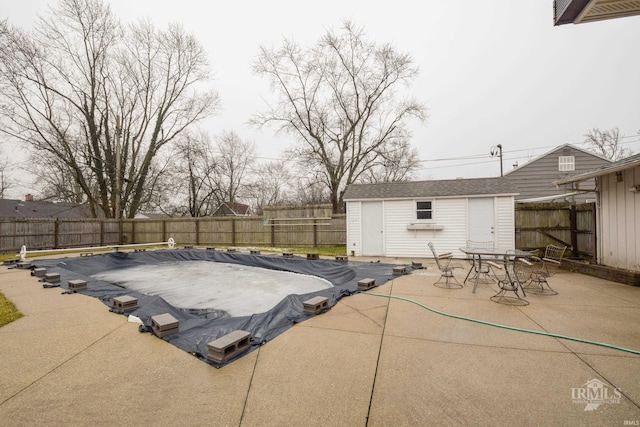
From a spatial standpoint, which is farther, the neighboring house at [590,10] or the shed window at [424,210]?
the shed window at [424,210]

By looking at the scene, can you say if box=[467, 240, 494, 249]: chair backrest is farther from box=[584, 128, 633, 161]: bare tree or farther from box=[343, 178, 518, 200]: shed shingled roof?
box=[584, 128, 633, 161]: bare tree

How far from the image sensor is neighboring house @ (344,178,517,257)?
8891mm

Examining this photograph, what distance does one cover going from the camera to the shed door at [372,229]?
10023mm

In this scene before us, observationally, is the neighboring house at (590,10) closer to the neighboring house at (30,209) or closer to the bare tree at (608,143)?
the bare tree at (608,143)

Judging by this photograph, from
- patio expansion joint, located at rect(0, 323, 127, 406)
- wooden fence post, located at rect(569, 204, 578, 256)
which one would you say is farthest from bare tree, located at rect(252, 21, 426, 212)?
patio expansion joint, located at rect(0, 323, 127, 406)

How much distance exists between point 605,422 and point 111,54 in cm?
2346

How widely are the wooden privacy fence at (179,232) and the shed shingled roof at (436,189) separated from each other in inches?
95.8

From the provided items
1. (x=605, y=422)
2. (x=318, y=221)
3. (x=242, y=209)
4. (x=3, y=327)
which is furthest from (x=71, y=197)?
(x=605, y=422)

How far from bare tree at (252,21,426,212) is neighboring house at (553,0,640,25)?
1352 centimetres

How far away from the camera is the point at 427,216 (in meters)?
9.57

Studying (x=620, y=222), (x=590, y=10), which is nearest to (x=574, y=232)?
(x=620, y=222)

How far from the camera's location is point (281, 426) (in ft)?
5.57

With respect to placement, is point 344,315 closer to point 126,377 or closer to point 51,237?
point 126,377

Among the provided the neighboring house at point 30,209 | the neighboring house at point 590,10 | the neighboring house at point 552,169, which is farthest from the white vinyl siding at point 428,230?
the neighboring house at point 30,209
